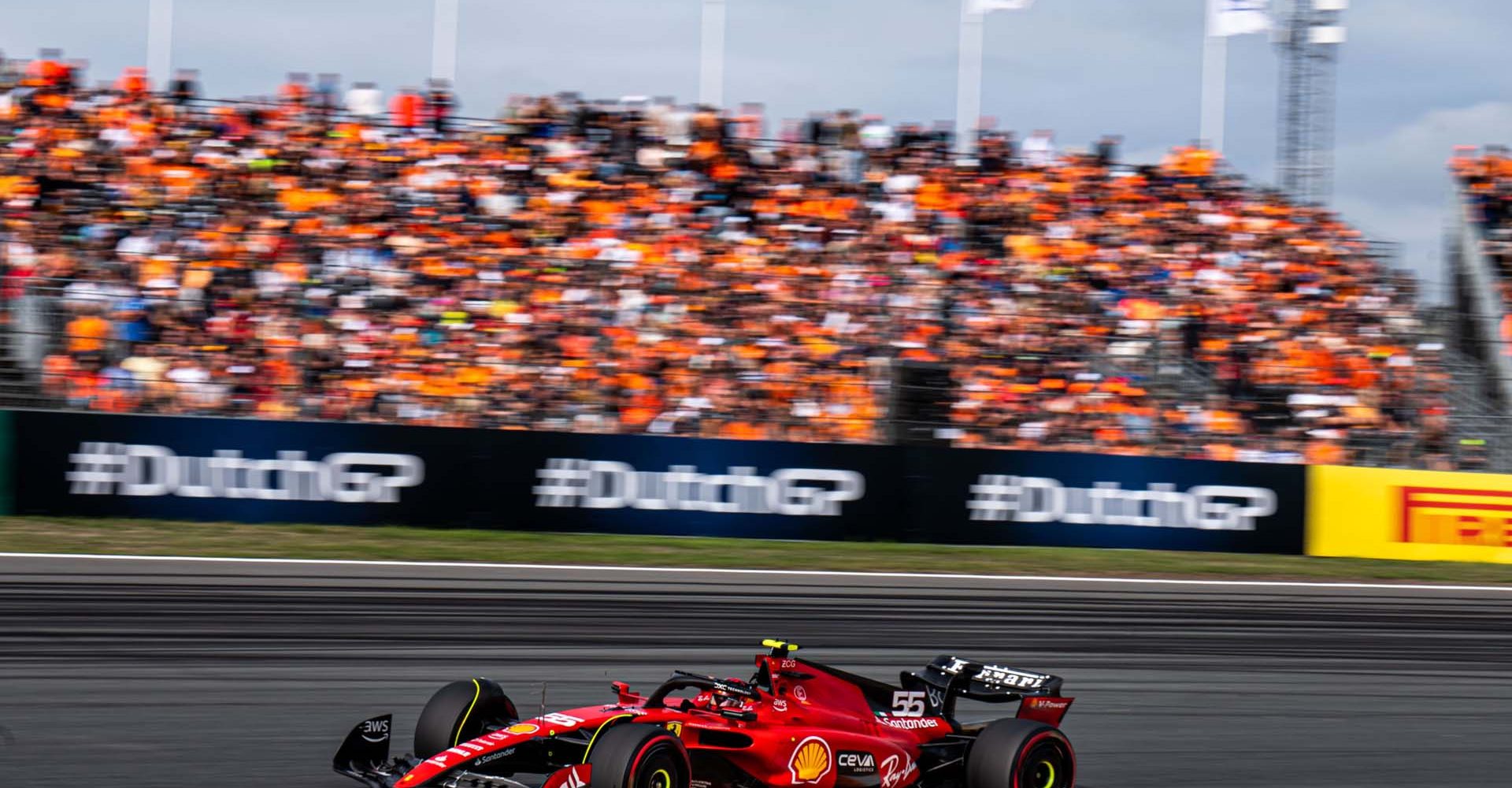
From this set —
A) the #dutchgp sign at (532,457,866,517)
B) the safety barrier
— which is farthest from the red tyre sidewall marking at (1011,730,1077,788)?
the #dutchgp sign at (532,457,866,517)

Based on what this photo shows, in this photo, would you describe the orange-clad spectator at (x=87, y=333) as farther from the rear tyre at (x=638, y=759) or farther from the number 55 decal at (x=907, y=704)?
the rear tyre at (x=638, y=759)

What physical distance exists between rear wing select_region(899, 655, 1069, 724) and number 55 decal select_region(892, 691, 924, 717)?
0.05m

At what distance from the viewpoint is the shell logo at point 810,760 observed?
594 cm

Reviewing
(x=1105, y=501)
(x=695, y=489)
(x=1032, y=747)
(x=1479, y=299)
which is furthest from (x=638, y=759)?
(x=1479, y=299)

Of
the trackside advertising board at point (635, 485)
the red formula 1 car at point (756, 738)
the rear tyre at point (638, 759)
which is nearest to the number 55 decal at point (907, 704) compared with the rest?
the red formula 1 car at point (756, 738)

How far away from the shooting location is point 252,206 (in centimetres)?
1594

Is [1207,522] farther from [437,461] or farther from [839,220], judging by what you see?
[437,461]

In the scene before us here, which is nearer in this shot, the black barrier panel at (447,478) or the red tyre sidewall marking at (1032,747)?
the red tyre sidewall marking at (1032,747)

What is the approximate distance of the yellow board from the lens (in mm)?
16219

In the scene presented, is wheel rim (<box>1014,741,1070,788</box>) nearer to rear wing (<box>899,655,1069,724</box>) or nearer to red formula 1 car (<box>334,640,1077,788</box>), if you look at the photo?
red formula 1 car (<box>334,640,1077,788</box>)

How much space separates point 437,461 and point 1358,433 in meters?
9.45

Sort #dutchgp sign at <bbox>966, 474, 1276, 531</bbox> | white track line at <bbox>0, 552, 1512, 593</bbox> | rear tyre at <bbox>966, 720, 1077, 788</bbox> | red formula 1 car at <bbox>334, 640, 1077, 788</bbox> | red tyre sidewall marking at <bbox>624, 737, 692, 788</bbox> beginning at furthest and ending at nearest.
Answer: #dutchgp sign at <bbox>966, 474, 1276, 531</bbox>
white track line at <bbox>0, 552, 1512, 593</bbox>
rear tyre at <bbox>966, 720, 1077, 788</bbox>
red formula 1 car at <bbox>334, 640, 1077, 788</bbox>
red tyre sidewall marking at <bbox>624, 737, 692, 788</bbox>

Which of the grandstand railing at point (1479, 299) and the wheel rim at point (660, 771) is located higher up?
the grandstand railing at point (1479, 299)

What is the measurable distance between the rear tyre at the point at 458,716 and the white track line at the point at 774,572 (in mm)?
6591
